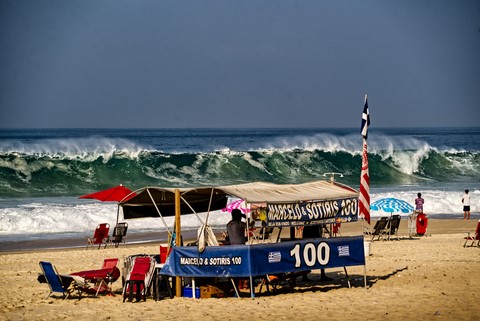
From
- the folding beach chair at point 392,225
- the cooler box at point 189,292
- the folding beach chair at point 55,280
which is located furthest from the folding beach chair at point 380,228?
the folding beach chair at point 55,280

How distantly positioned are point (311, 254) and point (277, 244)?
62cm

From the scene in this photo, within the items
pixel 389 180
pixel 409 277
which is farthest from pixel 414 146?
pixel 409 277

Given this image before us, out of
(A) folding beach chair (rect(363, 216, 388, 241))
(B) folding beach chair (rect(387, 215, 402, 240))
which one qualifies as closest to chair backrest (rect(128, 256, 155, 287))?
(A) folding beach chair (rect(363, 216, 388, 241))

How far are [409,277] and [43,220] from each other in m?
15.1

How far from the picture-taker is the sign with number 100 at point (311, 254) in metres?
12.0

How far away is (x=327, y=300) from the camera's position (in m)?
11.6

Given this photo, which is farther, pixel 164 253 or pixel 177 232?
pixel 164 253

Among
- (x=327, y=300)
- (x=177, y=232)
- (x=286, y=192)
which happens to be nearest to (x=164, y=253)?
(x=177, y=232)

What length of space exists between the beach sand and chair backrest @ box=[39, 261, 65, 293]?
192mm

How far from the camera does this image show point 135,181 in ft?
151

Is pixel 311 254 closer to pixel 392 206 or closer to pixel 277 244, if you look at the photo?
pixel 277 244

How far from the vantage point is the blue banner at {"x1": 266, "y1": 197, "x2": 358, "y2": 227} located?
1165 centimetres

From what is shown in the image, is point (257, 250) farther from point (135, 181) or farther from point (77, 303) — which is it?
point (135, 181)

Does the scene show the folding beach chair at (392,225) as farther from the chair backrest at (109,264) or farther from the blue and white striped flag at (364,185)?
the chair backrest at (109,264)
